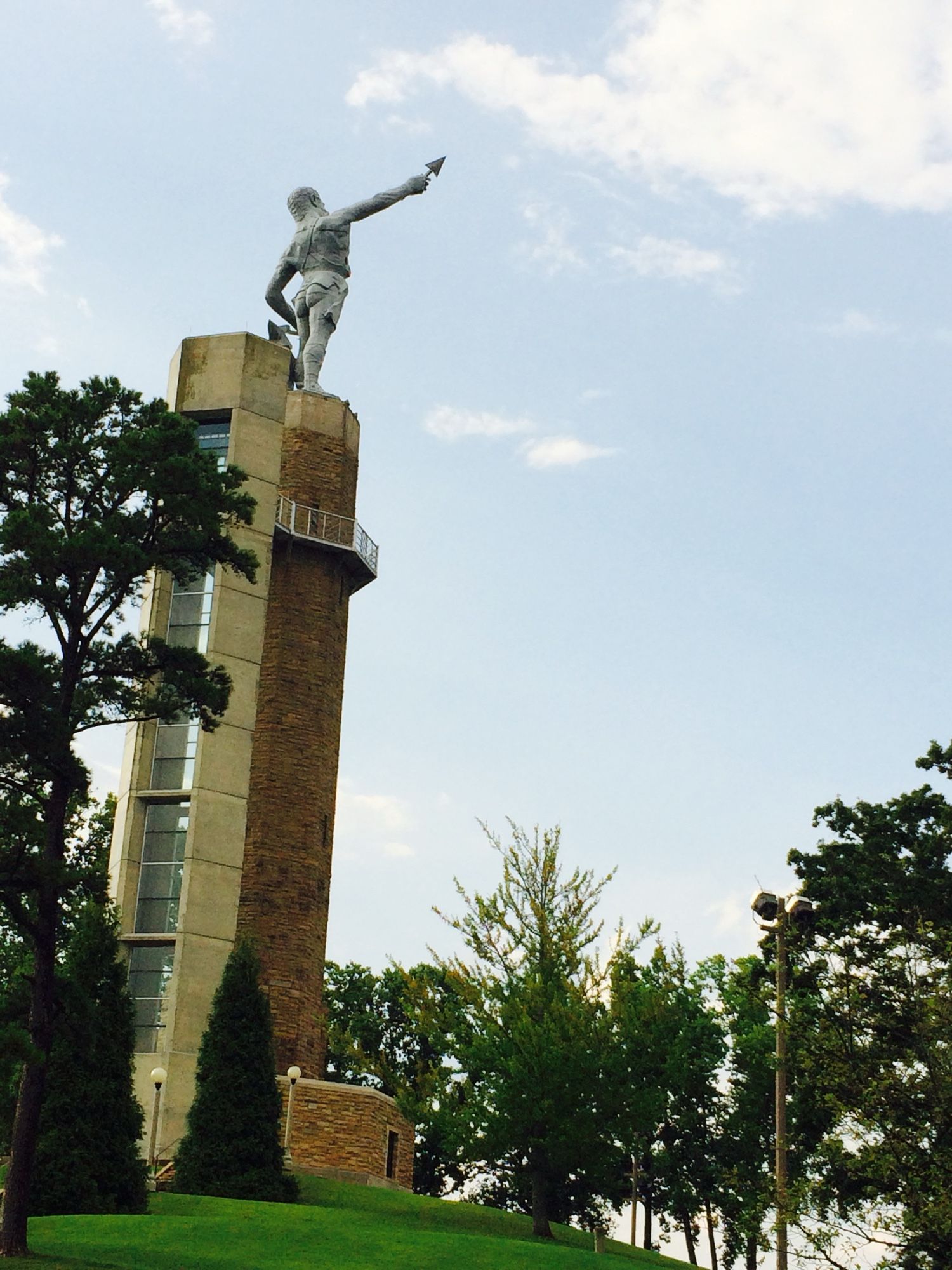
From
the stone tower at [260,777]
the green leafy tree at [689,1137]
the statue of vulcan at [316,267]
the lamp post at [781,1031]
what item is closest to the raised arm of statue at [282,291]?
the statue of vulcan at [316,267]

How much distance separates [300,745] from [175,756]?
3623 millimetres

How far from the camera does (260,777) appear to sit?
144ft

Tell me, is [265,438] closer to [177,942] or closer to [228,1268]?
→ [177,942]

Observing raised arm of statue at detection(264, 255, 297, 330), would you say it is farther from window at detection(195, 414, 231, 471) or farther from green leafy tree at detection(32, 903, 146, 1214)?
green leafy tree at detection(32, 903, 146, 1214)

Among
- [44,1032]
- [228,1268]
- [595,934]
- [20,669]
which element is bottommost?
[228,1268]

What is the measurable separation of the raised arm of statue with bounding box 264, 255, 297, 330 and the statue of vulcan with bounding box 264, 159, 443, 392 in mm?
21

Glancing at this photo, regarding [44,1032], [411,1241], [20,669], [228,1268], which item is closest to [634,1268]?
[411,1241]

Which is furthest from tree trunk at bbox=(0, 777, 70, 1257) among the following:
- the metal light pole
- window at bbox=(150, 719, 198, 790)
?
window at bbox=(150, 719, 198, 790)

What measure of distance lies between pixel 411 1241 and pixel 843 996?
9.97m

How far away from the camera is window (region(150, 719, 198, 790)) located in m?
42.7

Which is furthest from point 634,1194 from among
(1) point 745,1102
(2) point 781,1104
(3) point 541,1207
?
(2) point 781,1104

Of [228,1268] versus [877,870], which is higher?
[877,870]

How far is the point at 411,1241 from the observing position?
2748 centimetres

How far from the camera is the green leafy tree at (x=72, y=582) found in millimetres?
24625
